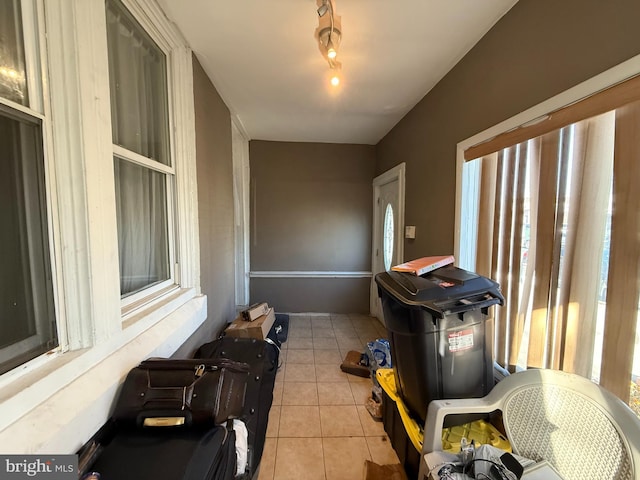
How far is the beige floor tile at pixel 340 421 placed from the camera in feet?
5.77

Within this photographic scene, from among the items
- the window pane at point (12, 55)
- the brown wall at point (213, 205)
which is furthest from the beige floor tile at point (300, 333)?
the window pane at point (12, 55)

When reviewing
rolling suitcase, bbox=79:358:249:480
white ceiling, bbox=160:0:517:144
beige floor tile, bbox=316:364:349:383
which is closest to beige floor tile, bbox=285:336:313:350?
beige floor tile, bbox=316:364:349:383

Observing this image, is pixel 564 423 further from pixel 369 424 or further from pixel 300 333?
pixel 300 333

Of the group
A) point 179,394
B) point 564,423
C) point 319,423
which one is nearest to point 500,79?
point 564,423

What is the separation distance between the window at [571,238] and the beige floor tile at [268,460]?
1404mm

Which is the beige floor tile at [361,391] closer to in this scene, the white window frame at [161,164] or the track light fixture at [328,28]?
the white window frame at [161,164]

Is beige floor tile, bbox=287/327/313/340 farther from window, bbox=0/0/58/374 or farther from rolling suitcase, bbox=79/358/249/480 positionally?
window, bbox=0/0/58/374

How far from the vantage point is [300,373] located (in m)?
2.43

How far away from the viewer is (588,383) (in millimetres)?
926

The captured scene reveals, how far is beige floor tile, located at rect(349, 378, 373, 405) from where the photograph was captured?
6.85ft

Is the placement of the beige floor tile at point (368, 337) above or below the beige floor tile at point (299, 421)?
below

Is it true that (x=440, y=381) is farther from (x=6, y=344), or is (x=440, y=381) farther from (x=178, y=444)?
(x=6, y=344)

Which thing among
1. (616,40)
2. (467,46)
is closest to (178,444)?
(616,40)

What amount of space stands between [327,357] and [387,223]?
5.89ft
